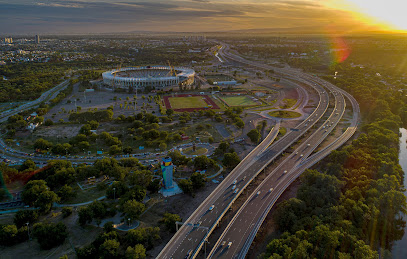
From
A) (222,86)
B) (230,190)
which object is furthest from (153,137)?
(222,86)

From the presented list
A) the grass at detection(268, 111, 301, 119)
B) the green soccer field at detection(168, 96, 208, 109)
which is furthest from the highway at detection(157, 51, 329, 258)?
the green soccer field at detection(168, 96, 208, 109)

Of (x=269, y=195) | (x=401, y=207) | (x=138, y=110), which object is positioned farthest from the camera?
(x=138, y=110)

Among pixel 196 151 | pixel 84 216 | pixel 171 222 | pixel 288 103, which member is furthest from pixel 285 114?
pixel 84 216

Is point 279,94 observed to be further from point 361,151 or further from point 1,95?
point 1,95

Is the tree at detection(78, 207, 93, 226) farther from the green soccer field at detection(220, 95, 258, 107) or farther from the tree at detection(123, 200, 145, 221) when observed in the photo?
the green soccer field at detection(220, 95, 258, 107)

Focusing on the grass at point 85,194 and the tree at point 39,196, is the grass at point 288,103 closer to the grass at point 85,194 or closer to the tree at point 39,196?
the grass at point 85,194

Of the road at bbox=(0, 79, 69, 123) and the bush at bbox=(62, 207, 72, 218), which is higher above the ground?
the road at bbox=(0, 79, 69, 123)
